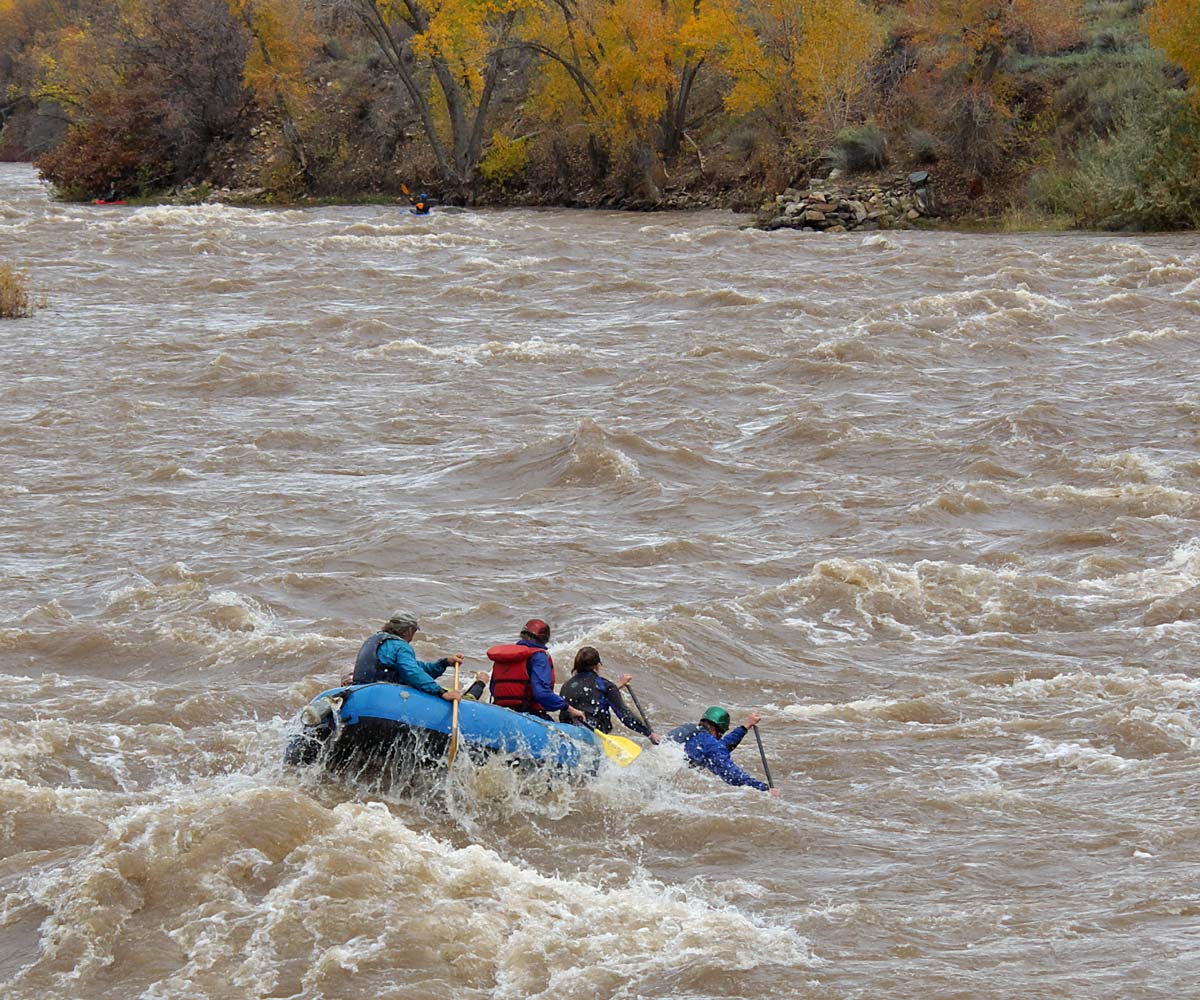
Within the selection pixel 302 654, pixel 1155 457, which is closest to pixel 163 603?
pixel 302 654

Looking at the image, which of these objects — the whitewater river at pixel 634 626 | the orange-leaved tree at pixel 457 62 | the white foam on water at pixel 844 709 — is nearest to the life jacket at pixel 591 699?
the whitewater river at pixel 634 626

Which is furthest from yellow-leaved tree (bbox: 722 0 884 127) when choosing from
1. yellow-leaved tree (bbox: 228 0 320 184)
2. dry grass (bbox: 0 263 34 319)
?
dry grass (bbox: 0 263 34 319)

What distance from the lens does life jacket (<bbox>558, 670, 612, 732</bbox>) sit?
391 inches

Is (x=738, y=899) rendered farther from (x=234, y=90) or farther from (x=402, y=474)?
(x=234, y=90)

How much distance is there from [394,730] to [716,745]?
1.92m

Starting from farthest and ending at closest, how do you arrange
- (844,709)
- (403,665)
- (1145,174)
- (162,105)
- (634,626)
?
(162,105)
(1145,174)
(634,626)
(844,709)
(403,665)

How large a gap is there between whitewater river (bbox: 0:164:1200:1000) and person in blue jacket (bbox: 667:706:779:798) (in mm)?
194

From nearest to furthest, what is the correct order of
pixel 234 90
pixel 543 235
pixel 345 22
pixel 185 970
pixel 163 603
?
pixel 185 970 → pixel 163 603 → pixel 543 235 → pixel 234 90 → pixel 345 22

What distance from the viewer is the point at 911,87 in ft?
135

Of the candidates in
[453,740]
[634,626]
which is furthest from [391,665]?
[634,626]

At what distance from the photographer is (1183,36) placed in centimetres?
3359

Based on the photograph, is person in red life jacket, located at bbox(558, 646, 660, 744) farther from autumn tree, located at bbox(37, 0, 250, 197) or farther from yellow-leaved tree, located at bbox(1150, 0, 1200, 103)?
autumn tree, located at bbox(37, 0, 250, 197)

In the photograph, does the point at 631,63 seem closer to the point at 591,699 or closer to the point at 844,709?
the point at 844,709

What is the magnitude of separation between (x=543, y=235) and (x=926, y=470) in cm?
2149
